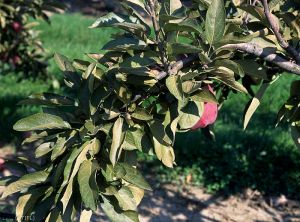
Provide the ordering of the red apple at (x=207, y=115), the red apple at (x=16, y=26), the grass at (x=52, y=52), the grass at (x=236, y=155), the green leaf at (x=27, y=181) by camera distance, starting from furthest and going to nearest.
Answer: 1. the grass at (x=52, y=52)
2. the red apple at (x=16, y=26)
3. the grass at (x=236, y=155)
4. the red apple at (x=207, y=115)
5. the green leaf at (x=27, y=181)

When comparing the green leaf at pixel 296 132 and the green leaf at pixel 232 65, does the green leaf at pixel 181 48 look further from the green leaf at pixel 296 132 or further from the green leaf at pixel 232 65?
the green leaf at pixel 296 132

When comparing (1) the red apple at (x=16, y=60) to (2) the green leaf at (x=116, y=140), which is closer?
(2) the green leaf at (x=116, y=140)

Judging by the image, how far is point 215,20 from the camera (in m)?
1.25

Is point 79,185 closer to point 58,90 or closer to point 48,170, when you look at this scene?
point 48,170

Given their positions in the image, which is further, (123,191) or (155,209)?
(155,209)

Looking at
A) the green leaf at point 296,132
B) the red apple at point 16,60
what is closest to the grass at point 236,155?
the red apple at point 16,60

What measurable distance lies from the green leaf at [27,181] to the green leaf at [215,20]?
0.54 meters

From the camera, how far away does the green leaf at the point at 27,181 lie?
1.43 m

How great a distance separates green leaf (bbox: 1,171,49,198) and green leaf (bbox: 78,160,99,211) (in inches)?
5.0

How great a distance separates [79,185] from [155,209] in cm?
206

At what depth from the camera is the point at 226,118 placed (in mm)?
4664

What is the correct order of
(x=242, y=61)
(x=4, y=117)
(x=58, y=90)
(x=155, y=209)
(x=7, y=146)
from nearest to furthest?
(x=242, y=61), (x=155, y=209), (x=7, y=146), (x=4, y=117), (x=58, y=90)

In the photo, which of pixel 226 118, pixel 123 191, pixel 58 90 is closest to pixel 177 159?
pixel 226 118

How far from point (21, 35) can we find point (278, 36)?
350cm
